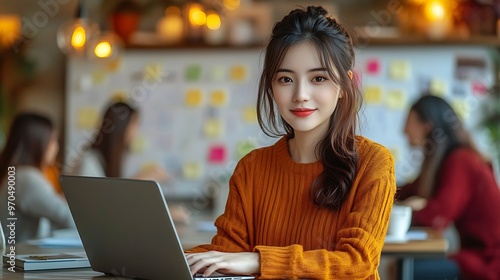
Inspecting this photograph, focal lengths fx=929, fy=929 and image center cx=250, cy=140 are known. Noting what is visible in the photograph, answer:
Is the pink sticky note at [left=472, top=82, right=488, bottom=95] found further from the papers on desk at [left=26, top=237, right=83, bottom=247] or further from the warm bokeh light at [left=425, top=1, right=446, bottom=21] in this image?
the papers on desk at [left=26, top=237, right=83, bottom=247]

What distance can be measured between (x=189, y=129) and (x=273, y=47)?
3.81 m

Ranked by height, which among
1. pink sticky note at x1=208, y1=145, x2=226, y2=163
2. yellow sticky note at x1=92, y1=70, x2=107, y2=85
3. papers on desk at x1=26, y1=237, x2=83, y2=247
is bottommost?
papers on desk at x1=26, y1=237, x2=83, y2=247

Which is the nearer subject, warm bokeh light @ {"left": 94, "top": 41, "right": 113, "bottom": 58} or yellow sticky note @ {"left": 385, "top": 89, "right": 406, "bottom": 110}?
warm bokeh light @ {"left": 94, "top": 41, "right": 113, "bottom": 58}

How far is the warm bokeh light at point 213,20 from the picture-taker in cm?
521

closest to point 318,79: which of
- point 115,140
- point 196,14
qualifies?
point 115,140

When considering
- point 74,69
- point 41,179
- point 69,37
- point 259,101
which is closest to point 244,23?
point 74,69

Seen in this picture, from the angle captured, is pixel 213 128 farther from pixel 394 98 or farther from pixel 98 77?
pixel 394 98

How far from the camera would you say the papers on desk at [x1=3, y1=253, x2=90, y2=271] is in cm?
177

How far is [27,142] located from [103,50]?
2.44 feet

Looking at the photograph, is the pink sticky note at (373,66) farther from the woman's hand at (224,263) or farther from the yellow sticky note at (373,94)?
the woman's hand at (224,263)

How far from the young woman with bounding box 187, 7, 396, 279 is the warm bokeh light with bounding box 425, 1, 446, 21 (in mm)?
3565

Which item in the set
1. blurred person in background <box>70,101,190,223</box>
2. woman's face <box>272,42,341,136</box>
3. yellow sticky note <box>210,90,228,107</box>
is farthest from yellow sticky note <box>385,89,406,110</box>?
woman's face <box>272,42,341,136</box>

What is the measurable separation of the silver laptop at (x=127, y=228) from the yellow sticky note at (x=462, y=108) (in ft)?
12.8

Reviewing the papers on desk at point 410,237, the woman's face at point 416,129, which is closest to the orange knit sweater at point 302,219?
the papers on desk at point 410,237
